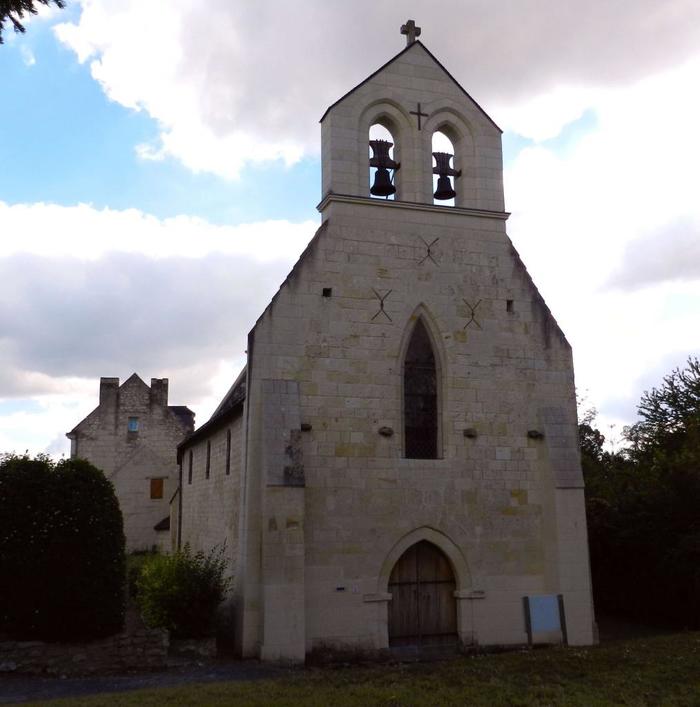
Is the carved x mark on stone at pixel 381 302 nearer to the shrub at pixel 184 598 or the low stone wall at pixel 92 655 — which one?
the shrub at pixel 184 598

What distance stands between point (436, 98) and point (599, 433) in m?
29.6

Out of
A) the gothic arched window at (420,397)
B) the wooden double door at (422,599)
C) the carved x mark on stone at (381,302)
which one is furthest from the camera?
the carved x mark on stone at (381,302)

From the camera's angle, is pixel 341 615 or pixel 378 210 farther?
pixel 378 210

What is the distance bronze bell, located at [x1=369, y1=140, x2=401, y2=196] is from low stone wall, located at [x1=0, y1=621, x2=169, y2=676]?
9.46 meters

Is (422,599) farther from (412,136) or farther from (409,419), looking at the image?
(412,136)

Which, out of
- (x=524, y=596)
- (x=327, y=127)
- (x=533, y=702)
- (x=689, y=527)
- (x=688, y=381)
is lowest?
(x=533, y=702)

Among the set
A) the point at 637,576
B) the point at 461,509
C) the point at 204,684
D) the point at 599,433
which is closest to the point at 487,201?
the point at 461,509

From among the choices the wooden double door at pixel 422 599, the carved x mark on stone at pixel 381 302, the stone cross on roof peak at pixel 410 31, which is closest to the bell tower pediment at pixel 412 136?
the stone cross on roof peak at pixel 410 31

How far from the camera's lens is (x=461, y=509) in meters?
14.3

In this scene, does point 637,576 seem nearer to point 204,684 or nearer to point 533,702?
point 533,702

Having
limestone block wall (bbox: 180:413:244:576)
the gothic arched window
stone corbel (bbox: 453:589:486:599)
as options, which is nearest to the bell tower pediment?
the gothic arched window

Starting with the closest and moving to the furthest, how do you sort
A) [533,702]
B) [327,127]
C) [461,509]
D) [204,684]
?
[533,702], [204,684], [461,509], [327,127]

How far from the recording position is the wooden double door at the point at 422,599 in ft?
45.5

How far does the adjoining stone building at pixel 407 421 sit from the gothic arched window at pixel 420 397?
30mm
